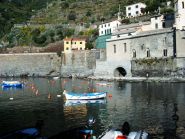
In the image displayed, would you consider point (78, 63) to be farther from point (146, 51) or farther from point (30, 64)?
point (146, 51)

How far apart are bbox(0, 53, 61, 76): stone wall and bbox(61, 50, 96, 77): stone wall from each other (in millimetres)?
3398

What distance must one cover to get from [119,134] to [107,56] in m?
65.8

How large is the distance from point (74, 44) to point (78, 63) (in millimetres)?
11172

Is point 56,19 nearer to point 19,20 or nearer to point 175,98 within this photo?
point 19,20

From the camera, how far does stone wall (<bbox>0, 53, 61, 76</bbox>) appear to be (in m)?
108

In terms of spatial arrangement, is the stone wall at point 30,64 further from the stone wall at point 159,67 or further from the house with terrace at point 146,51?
the stone wall at point 159,67

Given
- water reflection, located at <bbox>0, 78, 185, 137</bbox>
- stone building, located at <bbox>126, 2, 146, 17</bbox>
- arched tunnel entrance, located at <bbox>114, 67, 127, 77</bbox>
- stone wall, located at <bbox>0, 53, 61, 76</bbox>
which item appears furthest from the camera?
stone building, located at <bbox>126, 2, 146, 17</bbox>

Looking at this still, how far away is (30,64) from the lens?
10875cm

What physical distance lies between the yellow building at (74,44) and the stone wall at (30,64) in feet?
13.4

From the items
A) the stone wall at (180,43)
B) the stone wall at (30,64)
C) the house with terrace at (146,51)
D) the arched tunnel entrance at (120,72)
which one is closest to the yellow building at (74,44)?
the stone wall at (30,64)

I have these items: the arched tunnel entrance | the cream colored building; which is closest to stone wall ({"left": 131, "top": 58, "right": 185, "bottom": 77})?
the arched tunnel entrance

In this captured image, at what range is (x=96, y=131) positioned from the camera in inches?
1239

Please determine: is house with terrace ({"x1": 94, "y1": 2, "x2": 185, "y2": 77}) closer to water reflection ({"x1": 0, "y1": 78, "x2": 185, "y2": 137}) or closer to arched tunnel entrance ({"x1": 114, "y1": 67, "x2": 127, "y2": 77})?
arched tunnel entrance ({"x1": 114, "y1": 67, "x2": 127, "y2": 77})

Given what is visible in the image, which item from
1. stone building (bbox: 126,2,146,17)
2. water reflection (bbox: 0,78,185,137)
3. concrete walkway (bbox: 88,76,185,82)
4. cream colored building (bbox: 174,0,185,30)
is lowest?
water reflection (bbox: 0,78,185,137)
